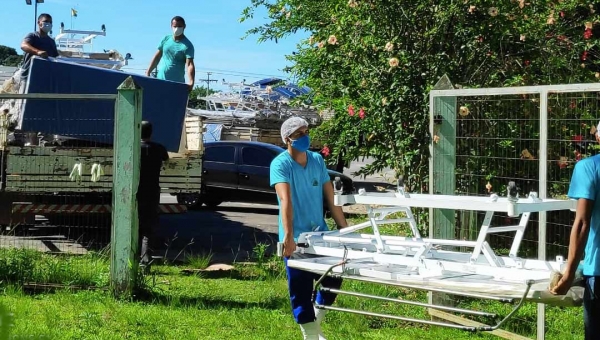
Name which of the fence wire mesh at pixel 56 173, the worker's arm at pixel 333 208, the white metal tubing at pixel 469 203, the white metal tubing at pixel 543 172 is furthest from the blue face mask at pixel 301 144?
the fence wire mesh at pixel 56 173

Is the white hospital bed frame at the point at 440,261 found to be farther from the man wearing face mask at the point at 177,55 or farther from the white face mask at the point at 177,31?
the white face mask at the point at 177,31

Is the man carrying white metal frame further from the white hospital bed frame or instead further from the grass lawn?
the grass lawn

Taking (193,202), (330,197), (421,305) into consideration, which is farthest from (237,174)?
(421,305)

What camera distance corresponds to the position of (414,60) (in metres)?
8.66

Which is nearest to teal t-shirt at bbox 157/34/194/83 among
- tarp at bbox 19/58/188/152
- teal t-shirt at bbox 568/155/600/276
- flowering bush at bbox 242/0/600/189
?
tarp at bbox 19/58/188/152

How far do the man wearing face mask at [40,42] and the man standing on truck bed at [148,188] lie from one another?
2.05 m

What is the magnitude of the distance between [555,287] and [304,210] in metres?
2.03

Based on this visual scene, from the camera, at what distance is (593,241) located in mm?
4137

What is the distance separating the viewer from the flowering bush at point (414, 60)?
8.56m

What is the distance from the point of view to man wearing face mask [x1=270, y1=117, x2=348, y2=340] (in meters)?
5.44

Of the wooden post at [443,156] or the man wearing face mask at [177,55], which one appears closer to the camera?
the wooden post at [443,156]

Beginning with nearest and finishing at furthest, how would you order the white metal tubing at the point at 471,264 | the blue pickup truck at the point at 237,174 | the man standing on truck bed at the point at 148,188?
the white metal tubing at the point at 471,264 → the man standing on truck bed at the point at 148,188 → the blue pickup truck at the point at 237,174

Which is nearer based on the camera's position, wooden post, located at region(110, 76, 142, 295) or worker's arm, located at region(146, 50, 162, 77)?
wooden post, located at region(110, 76, 142, 295)

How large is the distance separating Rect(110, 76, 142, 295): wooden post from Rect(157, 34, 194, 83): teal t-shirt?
3.59 meters
